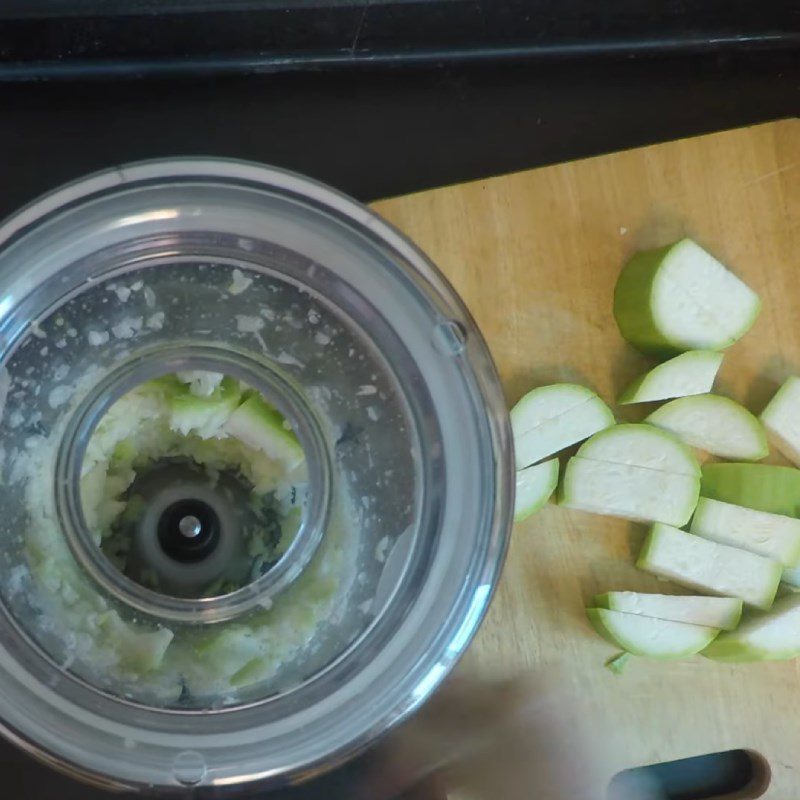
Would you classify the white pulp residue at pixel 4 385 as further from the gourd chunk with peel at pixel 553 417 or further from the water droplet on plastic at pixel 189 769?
the gourd chunk with peel at pixel 553 417

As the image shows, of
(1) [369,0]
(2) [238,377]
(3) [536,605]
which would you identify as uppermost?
(1) [369,0]

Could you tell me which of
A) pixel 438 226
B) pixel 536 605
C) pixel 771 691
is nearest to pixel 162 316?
pixel 438 226

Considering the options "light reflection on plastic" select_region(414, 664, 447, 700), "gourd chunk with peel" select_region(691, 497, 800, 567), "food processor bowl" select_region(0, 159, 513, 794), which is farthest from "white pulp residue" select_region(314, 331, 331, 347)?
"gourd chunk with peel" select_region(691, 497, 800, 567)

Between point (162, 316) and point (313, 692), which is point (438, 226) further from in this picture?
point (313, 692)

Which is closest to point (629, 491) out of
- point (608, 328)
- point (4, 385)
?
point (608, 328)

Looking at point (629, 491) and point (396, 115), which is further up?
point (396, 115)

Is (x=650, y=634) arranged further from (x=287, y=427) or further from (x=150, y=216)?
(x=150, y=216)
